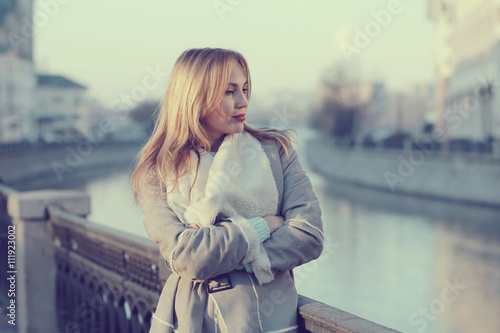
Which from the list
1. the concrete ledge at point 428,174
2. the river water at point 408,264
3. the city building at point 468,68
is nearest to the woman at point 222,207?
the river water at point 408,264

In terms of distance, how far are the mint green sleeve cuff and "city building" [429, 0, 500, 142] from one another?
3376 centimetres

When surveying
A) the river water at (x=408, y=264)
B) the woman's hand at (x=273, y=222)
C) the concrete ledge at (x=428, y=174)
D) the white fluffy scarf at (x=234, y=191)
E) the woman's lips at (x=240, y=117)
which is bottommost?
the river water at (x=408, y=264)

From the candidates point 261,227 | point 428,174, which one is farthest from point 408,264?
point 428,174

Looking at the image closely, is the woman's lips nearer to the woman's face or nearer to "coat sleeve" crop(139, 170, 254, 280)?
the woman's face

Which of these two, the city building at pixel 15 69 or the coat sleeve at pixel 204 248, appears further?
the city building at pixel 15 69

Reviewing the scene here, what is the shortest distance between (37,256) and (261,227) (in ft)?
11.2

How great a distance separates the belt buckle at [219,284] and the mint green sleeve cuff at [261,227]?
0.62 feet

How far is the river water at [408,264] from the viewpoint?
11305 millimetres

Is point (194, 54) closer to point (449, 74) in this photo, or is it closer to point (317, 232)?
point (317, 232)

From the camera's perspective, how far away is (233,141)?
7.97 feet

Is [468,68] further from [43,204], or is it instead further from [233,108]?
[233,108]

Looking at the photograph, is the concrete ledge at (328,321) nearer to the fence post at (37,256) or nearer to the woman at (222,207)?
the woman at (222,207)

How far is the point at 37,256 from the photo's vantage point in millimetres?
5215

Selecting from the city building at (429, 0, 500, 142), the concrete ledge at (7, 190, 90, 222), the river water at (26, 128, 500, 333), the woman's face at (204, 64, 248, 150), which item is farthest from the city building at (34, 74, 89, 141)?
the woman's face at (204, 64, 248, 150)
